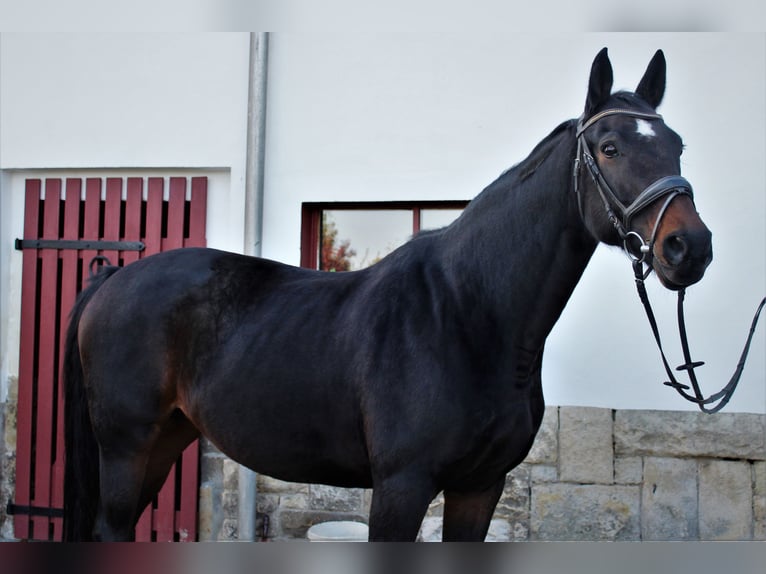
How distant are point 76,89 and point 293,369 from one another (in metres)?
3.14

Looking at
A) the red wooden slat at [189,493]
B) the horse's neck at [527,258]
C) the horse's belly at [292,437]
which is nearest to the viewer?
the horse's neck at [527,258]

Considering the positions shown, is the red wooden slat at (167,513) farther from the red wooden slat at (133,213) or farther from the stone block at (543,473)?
the stone block at (543,473)

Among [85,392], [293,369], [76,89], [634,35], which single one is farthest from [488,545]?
[76,89]

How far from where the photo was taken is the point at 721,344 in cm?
361

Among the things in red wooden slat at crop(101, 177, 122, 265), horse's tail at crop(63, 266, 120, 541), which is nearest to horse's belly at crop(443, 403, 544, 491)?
horse's tail at crop(63, 266, 120, 541)

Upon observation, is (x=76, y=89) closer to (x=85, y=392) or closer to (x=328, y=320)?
(x=85, y=392)

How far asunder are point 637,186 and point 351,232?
270 cm

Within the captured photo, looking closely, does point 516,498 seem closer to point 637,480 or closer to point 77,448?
point 637,480

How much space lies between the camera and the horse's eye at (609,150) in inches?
69.6

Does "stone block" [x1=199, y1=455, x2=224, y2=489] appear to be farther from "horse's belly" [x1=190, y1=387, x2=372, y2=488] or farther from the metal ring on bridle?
the metal ring on bridle

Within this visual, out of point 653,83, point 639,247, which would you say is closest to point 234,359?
point 639,247

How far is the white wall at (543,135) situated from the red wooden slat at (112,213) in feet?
3.42

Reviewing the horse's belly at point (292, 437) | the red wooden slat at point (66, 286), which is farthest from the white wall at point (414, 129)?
the horse's belly at point (292, 437)

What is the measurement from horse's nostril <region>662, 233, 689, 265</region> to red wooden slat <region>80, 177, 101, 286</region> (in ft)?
12.3
